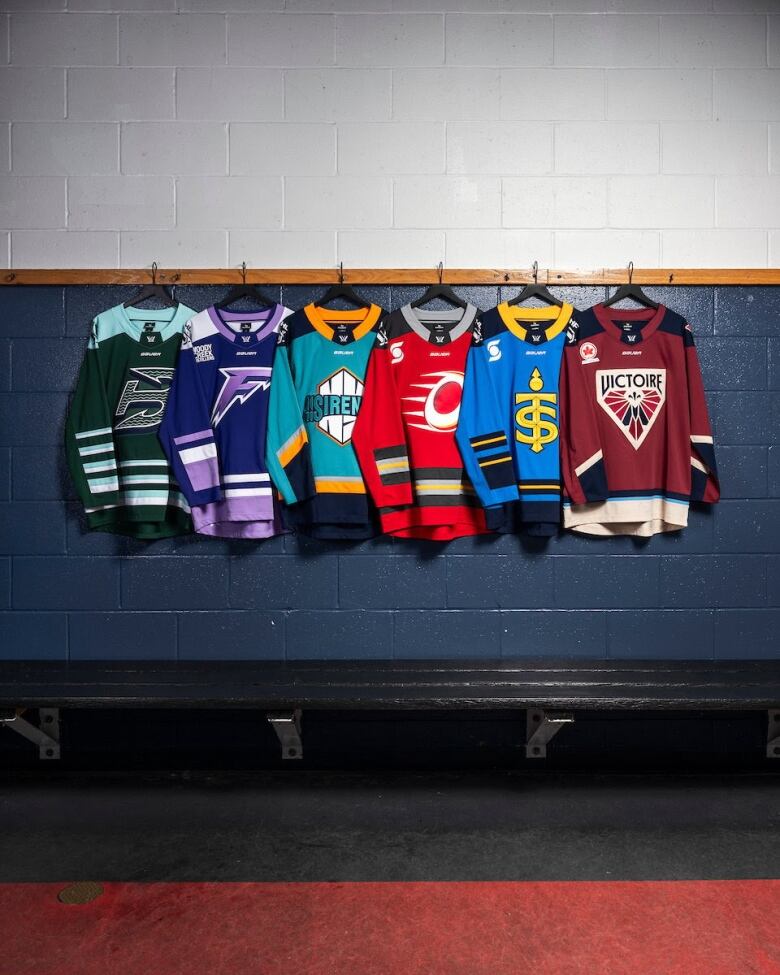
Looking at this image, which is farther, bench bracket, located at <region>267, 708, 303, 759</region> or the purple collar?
the purple collar

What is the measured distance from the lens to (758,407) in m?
2.61

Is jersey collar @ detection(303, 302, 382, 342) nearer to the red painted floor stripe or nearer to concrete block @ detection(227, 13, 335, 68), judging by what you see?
concrete block @ detection(227, 13, 335, 68)

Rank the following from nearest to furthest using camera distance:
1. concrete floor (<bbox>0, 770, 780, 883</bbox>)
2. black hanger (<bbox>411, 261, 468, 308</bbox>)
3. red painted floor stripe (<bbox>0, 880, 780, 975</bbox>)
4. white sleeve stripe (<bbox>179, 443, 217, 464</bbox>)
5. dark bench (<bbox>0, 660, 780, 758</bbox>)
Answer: red painted floor stripe (<bbox>0, 880, 780, 975</bbox>), concrete floor (<bbox>0, 770, 780, 883</bbox>), dark bench (<bbox>0, 660, 780, 758</bbox>), white sleeve stripe (<bbox>179, 443, 217, 464</bbox>), black hanger (<bbox>411, 261, 468, 308</bbox>)

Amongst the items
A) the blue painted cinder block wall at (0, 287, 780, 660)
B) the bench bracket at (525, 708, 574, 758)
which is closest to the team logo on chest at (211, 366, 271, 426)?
the blue painted cinder block wall at (0, 287, 780, 660)

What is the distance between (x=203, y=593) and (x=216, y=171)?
5.10 ft

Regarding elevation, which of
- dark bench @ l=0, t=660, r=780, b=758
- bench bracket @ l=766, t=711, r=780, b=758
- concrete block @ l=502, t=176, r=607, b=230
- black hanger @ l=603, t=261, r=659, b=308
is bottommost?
bench bracket @ l=766, t=711, r=780, b=758

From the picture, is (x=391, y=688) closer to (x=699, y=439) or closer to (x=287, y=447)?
(x=287, y=447)

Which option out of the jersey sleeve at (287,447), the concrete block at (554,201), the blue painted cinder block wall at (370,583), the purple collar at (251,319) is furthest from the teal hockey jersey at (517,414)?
the purple collar at (251,319)

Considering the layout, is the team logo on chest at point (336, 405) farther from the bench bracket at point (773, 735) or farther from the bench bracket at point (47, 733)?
the bench bracket at point (773, 735)

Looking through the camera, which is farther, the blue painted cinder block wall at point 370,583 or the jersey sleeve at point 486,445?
the blue painted cinder block wall at point 370,583

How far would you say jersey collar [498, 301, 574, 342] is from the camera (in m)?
2.53

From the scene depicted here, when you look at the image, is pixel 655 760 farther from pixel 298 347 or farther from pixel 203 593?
pixel 298 347

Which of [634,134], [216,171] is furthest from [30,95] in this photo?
[634,134]

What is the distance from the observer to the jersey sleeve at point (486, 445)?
2457 mm
